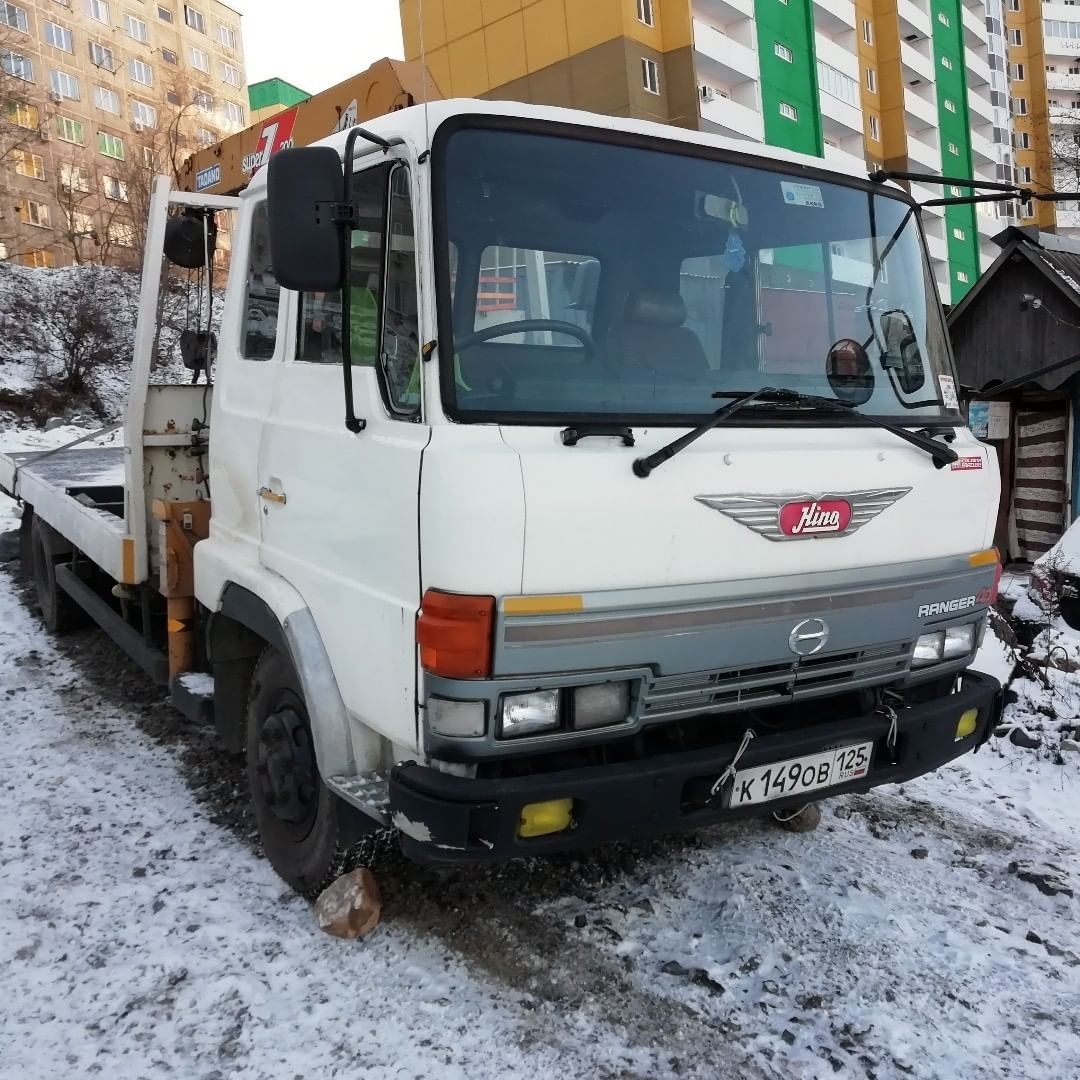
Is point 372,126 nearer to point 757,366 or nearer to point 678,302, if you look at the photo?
point 678,302

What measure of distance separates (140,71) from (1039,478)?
154 feet

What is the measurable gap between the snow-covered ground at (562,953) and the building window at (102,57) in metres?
48.4

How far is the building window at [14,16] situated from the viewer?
38.1 m

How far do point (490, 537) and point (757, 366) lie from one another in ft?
3.58

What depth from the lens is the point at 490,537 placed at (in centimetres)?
238

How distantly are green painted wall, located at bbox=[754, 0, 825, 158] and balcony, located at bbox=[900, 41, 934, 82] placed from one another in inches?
326

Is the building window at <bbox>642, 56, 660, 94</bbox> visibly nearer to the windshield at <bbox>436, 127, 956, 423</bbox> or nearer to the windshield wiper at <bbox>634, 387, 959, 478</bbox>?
the windshield at <bbox>436, 127, 956, 423</bbox>

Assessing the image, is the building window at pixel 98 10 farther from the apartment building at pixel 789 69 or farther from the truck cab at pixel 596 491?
the truck cab at pixel 596 491

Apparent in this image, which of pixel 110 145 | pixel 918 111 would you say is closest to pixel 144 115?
pixel 110 145

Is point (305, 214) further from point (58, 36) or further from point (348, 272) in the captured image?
point (58, 36)

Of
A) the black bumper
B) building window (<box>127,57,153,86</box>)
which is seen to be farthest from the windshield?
building window (<box>127,57,153,86</box>)

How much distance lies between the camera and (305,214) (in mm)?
2578

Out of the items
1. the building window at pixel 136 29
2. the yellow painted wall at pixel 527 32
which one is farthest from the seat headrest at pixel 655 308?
the building window at pixel 136 29

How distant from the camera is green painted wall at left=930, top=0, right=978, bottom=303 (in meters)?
39.5
